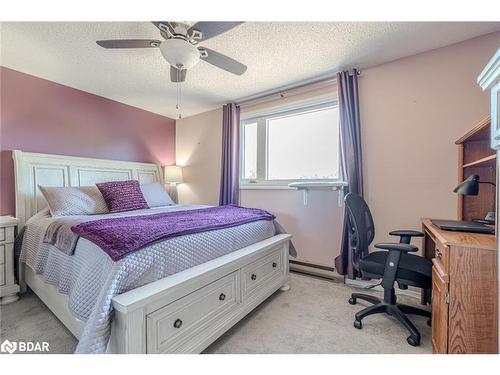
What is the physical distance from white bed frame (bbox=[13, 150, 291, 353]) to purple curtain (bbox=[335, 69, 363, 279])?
0.65m

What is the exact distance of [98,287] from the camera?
1.11 m

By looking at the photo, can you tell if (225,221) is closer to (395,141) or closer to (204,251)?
(204,251)

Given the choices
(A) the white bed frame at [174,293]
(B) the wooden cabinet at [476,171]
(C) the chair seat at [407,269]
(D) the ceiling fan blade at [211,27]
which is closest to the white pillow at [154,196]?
(A) the white bed frame at [174,293]

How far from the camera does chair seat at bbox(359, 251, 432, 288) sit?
1.45m

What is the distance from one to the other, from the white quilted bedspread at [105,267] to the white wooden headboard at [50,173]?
29.8 inches

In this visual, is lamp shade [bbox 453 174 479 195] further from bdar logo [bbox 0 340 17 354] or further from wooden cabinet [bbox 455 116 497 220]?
bdar logo [bbox 0 340 17 354]

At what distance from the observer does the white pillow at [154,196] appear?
2.83 metres

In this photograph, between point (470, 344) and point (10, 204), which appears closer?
point (470, 344)

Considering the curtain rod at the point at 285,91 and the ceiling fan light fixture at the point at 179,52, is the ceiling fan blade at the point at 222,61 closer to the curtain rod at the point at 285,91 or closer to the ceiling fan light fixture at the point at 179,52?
the ceiling fan light fixture at the point at 179,52

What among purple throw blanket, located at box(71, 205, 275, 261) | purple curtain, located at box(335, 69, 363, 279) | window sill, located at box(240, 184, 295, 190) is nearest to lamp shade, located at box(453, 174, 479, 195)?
purple curtain, located at box(335, 69, 363, 279)
